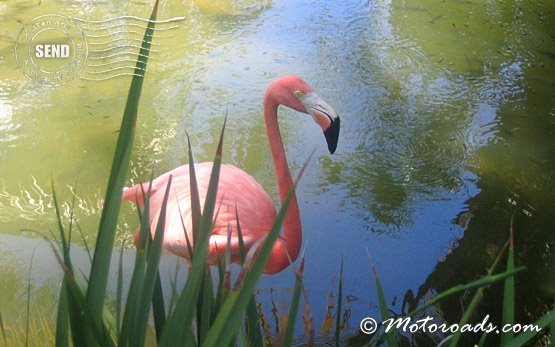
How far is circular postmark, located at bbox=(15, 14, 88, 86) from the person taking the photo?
290 centimetres

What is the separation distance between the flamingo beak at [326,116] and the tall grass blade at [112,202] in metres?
1.12

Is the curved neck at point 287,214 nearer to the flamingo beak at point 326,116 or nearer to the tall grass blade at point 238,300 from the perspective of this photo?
the flamingo beak at point 326,116

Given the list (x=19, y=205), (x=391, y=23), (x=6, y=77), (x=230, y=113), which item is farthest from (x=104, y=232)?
(x=391, y=23)

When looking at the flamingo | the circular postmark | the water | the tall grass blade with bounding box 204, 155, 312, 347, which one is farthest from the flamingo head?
the circular postmark

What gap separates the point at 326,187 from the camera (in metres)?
2.33

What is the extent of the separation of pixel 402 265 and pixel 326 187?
0.47 m

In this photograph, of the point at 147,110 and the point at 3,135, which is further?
the point at 147,110

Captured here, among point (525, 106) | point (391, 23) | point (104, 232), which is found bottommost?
point (525, 106)

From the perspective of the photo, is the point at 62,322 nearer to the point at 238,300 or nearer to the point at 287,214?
the point at 238,300

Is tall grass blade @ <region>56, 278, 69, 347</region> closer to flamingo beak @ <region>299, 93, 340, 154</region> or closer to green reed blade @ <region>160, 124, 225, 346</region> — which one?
green reed blade @ <region>160, 124, 225, 346</region>

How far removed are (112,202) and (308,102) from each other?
1209mm

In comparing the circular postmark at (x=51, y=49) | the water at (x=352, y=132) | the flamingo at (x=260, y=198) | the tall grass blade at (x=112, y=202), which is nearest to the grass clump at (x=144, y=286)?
the tall grass blade at (x=112, y=202)

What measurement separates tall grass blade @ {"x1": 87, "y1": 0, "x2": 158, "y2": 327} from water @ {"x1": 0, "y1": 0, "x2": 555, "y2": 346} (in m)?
1.23

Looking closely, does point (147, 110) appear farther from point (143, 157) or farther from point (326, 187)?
point (326, 187)
